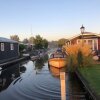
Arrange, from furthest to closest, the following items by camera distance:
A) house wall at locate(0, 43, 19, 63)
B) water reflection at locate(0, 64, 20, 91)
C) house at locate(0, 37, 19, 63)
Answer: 1. house at locate(0, 37, 19, 63)
2. house wall at locate(0, 43, 19, 63)
3. water reflection at locate(0, 64, 20, 91)

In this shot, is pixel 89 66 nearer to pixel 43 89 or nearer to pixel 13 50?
pixel 43 89

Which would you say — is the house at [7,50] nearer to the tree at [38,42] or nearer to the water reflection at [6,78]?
the water reflection at [6,78]

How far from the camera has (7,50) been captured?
3888 cm

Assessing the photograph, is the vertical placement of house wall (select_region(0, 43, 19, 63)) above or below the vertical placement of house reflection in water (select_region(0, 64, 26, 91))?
above

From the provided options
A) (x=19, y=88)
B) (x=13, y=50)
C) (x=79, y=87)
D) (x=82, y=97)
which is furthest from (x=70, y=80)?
(x=13, y=50)

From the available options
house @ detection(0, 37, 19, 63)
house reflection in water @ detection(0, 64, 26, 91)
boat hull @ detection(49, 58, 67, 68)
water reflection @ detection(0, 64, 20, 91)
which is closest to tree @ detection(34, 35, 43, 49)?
house @ detection(0, 37, 19, 63)

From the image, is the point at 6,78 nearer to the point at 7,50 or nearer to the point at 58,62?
the point at 58,62

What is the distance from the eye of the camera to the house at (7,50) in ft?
118

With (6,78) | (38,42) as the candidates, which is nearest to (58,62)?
(6,78)

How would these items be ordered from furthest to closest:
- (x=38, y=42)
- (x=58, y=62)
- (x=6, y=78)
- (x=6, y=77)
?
(x=38, y=42), (x=58, y=62), (x=6, y=77), (x=6, y=78)

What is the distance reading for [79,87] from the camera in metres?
17.2

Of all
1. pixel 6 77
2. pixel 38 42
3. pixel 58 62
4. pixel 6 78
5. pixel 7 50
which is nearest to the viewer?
pixel 6 78

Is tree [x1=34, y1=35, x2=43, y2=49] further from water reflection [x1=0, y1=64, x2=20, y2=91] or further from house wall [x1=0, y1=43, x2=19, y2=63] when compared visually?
water reflection [x1=0, y1=64, x2=20, y2=91]

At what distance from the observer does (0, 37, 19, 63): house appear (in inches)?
1411
